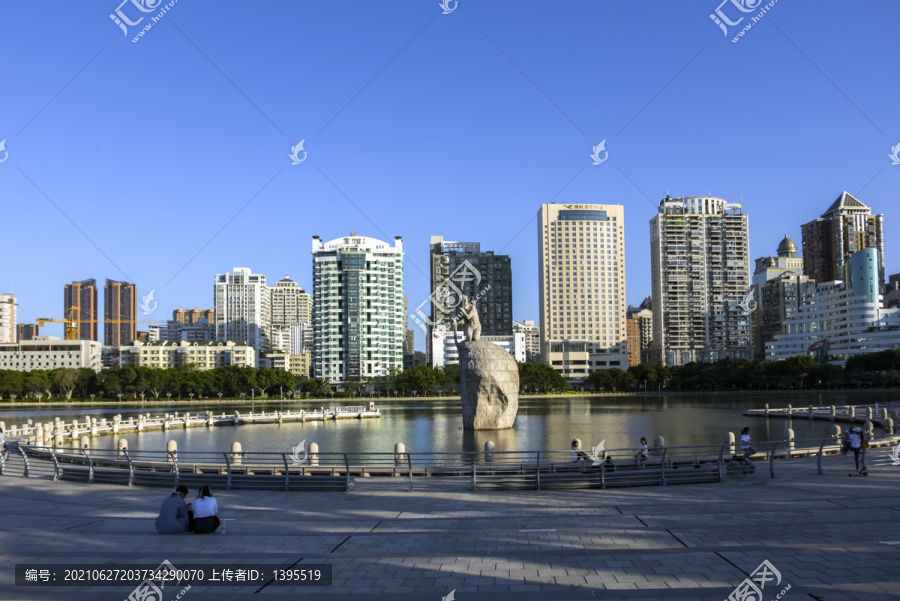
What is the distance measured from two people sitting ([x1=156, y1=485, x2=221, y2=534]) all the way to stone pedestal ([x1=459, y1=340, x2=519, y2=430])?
3336cm

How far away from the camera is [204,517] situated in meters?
17.3

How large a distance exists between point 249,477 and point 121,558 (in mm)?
10531

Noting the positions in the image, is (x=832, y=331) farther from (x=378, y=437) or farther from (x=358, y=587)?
(x=358, y=587)

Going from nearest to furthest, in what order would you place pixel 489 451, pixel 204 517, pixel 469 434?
pixel 204 517
pixel 489 451
pixel 469 434

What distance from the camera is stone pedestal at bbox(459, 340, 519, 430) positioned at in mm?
50031

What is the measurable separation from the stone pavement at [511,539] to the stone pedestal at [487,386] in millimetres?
25350

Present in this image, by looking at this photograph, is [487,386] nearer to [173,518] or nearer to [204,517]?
[204,517]

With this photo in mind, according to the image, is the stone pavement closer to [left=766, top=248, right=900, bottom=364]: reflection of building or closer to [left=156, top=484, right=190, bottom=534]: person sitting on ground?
[left=156, top=484, right=190, bottom=534]: person sitting on ground

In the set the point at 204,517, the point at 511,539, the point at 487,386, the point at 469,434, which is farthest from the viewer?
the point at 487,386

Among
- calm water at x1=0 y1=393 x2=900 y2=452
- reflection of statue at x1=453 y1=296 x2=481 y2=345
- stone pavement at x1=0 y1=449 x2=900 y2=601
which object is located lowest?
calm water at x1=0 y1=393 x2=900 y2=452

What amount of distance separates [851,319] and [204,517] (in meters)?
199

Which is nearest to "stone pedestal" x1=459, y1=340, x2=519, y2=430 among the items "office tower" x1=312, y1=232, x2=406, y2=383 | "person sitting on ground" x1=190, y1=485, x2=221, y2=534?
"person sitting on ground" x1=190, y1=485, x2=221, y2=534

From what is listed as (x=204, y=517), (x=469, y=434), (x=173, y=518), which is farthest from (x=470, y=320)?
(x=173, y=518)

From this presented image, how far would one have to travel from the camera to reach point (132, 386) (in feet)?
490
